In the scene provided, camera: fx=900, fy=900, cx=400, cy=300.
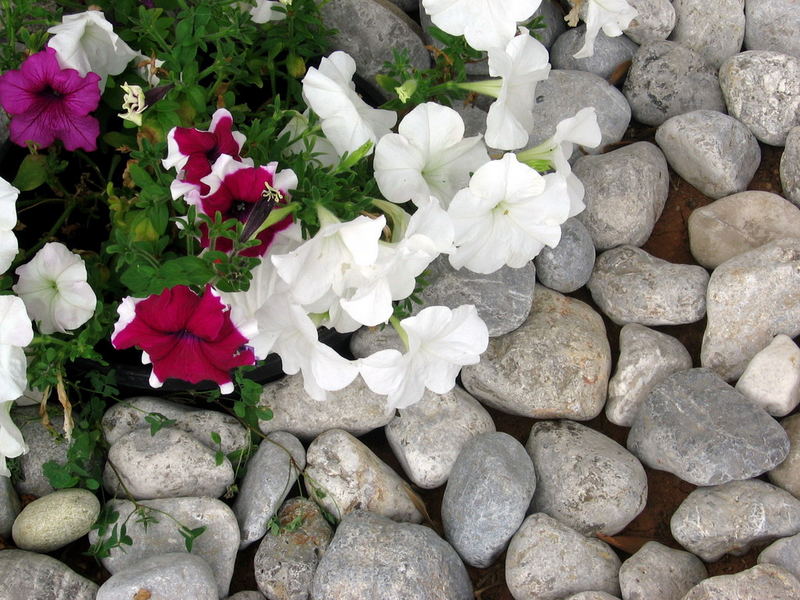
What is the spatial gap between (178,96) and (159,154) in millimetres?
176

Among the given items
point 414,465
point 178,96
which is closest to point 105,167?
point 178,96

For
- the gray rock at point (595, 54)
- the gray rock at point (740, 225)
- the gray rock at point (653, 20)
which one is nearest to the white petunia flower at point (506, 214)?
the gray rock at point (740, 225)

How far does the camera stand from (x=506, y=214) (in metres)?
1.64

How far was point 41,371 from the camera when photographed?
172cm

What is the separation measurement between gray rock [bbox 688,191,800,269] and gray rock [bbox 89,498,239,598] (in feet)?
4.63

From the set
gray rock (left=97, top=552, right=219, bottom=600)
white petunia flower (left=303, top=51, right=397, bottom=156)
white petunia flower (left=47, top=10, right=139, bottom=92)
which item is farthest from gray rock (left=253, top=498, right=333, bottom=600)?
white petunia flower (left=47, top=10, right=139, bottom=92)

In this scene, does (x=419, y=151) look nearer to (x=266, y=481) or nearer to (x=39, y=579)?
(x=266, y=481)

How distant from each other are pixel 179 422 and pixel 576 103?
136 cm

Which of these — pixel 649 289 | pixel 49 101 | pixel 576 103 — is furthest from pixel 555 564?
pixel 49 101

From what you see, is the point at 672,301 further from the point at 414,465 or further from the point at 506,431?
the point at 414,465

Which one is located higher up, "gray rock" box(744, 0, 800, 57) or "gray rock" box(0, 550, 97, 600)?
"gray rock" box(744, 0, 800, 57)

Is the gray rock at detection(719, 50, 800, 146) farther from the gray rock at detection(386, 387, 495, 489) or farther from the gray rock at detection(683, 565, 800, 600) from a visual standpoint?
the gray rock at detection(683, 565, 800, 600)

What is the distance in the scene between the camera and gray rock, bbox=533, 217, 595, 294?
2.28 metres

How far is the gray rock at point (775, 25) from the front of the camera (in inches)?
104
